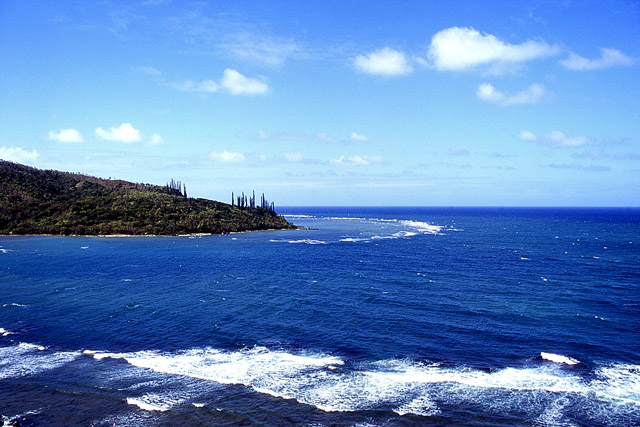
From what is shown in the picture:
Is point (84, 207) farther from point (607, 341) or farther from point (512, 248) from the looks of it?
point (607, 341)

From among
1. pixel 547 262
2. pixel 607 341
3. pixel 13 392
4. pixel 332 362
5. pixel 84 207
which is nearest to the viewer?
pixel 13 392

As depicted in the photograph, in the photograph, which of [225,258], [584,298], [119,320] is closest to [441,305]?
[584,298]

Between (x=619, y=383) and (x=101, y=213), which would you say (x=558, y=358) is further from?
(x=101, y=213)

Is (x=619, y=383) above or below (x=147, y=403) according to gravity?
above

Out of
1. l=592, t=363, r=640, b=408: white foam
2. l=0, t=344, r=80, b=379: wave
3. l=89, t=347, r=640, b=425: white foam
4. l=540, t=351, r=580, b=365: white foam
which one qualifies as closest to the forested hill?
l=0, t=344, r=80, b=379: wave

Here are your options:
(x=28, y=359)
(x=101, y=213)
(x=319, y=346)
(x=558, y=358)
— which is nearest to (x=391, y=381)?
(x=319, y=346)
